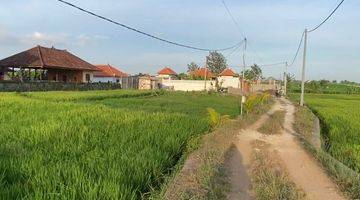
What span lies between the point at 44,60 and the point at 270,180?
106ft

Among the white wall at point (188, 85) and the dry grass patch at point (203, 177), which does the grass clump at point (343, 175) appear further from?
the white wall at point (188, 85)

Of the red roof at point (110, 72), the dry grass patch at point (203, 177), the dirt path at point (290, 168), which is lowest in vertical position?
the dirt path at point (290, 168)

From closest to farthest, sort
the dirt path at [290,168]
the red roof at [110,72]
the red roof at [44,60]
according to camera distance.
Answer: the dirt path at [290,168] → the red roof at [44,60] → the red roof at [110,72]

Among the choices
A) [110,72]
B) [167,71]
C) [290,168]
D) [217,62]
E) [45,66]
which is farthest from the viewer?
[217,62]

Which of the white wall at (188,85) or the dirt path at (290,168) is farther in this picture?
the white wall at (188,85)

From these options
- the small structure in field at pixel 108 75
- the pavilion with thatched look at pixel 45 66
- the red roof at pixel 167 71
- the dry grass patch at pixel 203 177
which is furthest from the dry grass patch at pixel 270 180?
the red roof at pixel 167 71

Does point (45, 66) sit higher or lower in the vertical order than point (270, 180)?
higher

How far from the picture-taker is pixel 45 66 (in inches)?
1380

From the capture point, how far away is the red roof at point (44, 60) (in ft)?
115

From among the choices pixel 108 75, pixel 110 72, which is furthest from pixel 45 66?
pixel 110 72

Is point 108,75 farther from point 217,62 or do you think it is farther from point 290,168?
point 290,168

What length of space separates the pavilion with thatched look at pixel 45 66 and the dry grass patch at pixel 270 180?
94.3 feet

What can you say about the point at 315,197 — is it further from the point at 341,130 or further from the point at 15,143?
the point at 341,130

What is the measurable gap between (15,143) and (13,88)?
2180cm
